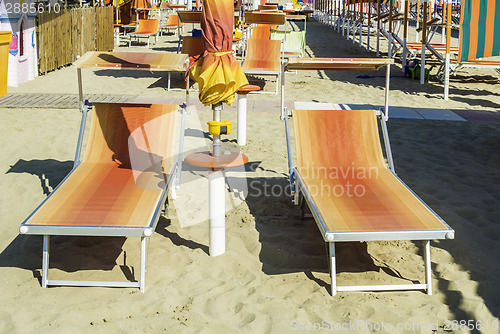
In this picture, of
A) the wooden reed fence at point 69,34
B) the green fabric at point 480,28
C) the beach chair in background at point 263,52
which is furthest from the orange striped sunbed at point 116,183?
the wooden reed fence at point 69,34

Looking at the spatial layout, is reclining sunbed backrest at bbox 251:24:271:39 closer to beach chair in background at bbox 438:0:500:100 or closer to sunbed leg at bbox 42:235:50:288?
beach chair in background at bbox 438:0:500:100

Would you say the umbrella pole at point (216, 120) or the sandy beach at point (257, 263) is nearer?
the sandy beach at point (257, 263)

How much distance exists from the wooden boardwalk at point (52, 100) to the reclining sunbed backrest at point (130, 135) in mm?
3942

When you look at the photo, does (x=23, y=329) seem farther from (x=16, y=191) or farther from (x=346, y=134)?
(x=346, y=134)

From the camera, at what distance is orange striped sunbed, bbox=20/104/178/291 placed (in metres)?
3.63

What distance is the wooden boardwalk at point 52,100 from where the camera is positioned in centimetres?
896

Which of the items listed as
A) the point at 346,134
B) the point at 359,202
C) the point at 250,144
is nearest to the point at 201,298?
the point at 359,202

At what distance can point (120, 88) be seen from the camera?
1098 centimetres

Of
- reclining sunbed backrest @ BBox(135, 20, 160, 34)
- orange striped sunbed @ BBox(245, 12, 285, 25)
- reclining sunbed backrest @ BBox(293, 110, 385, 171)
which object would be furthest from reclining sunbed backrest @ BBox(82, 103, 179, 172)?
reclining sunbed backrest @ BBox(135, 20, 160, 34)

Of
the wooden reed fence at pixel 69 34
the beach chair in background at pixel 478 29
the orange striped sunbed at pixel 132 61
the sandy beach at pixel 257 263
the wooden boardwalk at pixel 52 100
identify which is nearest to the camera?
the sandy beach at pixel 257 263

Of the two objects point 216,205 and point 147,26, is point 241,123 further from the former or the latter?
point 147,26

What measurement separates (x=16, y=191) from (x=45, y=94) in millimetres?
5194

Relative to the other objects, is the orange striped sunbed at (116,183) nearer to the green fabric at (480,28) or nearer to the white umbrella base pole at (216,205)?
the white umbrella base pole at (216,205)

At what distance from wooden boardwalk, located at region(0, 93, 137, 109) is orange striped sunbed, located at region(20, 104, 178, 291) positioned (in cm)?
405
